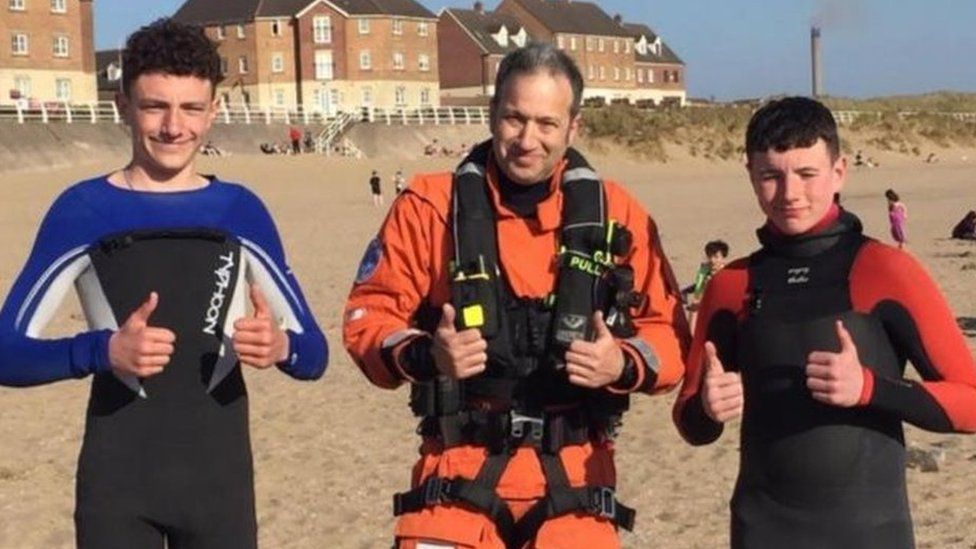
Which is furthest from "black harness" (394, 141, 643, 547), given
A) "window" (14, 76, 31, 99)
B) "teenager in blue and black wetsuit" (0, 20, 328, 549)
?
"window" (14, 76, 31, 99)

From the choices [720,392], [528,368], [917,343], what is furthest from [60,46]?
[917,343]

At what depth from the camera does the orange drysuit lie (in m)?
4.04

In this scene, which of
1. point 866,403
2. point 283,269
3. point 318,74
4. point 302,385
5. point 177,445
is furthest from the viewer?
point 318,74

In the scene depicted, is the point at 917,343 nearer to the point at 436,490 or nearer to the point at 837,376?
the point at 837,376

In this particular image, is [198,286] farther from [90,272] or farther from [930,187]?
[930,187]

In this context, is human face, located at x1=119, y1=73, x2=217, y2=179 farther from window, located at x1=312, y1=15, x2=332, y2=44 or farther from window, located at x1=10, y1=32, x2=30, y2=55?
window, located at x1=312, y1=15, x2=332, y2=44

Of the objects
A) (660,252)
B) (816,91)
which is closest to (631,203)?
(660,252)

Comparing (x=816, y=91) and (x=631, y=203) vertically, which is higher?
(x=816, y=91)

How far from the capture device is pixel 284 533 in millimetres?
8062

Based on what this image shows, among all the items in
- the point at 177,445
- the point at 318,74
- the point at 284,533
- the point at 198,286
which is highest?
the point at 318,74

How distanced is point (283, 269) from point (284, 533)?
13.1ft

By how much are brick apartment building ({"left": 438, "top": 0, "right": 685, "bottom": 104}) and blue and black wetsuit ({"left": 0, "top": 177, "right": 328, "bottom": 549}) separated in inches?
3184

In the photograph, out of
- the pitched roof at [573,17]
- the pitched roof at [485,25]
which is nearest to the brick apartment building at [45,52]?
the pitched roof at [485,25]

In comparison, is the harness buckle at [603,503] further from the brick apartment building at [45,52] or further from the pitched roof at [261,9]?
the pitched roof at [261,9]
